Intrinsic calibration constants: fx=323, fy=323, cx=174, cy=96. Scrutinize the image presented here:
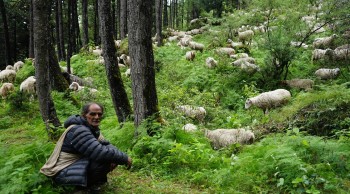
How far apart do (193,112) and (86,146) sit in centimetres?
623

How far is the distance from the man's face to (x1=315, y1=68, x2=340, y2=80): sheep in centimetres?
1220

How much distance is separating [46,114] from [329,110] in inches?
277

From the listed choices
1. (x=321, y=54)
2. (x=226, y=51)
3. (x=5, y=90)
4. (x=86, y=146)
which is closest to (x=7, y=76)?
(x=5, y=90)

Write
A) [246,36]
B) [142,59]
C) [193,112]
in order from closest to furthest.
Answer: [142,59] → [193,112] → [246,36]

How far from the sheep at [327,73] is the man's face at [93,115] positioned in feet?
40.0

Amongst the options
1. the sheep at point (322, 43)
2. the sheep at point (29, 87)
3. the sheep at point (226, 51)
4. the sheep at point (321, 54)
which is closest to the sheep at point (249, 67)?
the sheep at point (321, 54)

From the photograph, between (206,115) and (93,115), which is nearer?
(93,115)

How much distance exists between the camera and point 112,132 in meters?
7.86

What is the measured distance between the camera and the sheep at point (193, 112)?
→ 10208mm

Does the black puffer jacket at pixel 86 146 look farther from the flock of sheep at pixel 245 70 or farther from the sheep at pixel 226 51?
the sheep at pixel 226 51

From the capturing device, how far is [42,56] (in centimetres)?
761

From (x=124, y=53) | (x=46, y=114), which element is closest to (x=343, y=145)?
(x=46, y=114)

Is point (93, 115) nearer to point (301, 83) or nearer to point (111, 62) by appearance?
point (111, 62)

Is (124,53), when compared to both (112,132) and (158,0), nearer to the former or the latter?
(158,0)
